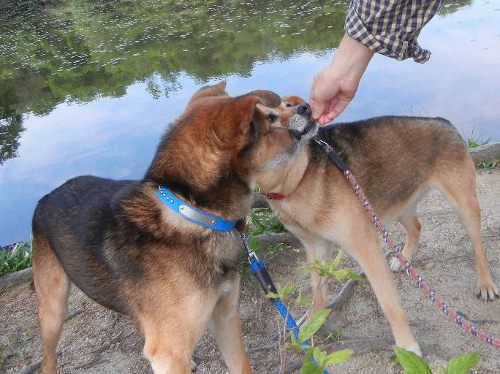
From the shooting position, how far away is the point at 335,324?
165 inches

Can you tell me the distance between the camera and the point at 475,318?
4.04m

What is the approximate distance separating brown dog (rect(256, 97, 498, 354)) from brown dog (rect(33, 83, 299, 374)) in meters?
0.65

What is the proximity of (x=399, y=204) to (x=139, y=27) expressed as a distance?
1654cm

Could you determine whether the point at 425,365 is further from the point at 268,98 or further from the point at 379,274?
the point at 379,274

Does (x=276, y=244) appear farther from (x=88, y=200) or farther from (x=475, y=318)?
(x=88, y=200)

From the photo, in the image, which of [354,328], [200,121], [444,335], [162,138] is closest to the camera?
[200,121]

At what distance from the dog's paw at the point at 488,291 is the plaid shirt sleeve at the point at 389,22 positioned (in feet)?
7.83

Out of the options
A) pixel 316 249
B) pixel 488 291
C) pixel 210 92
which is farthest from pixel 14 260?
pixel 488 291

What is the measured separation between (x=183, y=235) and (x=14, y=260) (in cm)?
380

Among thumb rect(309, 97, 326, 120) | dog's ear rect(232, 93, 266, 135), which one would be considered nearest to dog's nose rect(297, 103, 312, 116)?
thumb rect(309, 97, 326, 120)

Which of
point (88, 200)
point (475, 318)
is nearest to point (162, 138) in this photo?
point (88, 200)

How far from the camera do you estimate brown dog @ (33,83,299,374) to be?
2676 millimetres

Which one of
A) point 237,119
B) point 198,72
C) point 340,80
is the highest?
point 237,119

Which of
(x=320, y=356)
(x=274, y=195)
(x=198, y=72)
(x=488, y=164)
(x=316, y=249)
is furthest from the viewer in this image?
(x=198, y=72)
